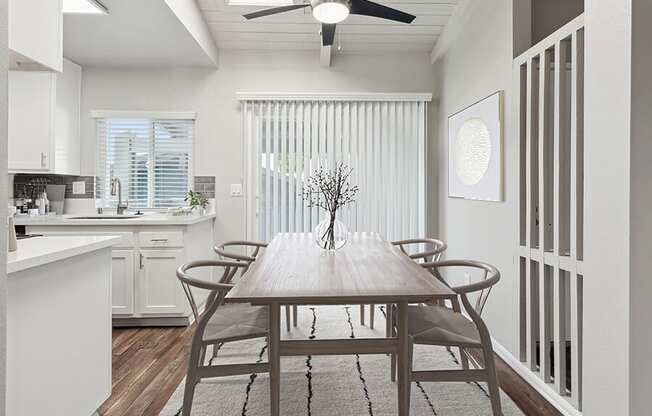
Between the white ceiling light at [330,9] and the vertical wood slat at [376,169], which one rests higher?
the white ceiling light at [330,9]

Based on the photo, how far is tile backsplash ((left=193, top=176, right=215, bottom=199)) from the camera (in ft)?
15.0

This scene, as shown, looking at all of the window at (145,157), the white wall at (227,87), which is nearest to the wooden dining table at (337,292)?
the white wall at (227,87)

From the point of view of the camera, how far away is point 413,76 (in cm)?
466

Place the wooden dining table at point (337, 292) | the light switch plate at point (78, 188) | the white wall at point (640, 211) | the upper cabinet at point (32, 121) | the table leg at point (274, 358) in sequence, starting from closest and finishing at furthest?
1. the white wall at point (640, 211)
2. the wooden dining table at point (337, 292)
3. the table leg at point (274, 358)
4. the upper cabinet at point (32, 121)
5. the light switch plate at point (78, 188)

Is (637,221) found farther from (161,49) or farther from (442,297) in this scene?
(161,49)

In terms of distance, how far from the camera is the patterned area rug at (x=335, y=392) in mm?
2229

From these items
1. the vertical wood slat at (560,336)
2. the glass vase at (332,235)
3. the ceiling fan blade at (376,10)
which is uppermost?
the ceiling fan blade at (376,10)

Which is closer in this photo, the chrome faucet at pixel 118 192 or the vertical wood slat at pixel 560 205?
the vertical wood slat at pixel 560 205

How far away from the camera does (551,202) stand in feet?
8.22

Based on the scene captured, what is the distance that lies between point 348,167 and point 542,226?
2386 mm

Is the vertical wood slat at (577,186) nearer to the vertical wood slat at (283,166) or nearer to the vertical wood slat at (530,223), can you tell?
the vertical wood slat at (530,223)

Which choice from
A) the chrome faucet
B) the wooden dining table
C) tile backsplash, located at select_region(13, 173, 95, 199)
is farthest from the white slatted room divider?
tile backsplash, located at select_region(13, 173, 95, 199)

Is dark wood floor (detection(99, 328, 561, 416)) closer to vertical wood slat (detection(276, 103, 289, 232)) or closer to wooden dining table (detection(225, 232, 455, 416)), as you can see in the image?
wooden dining table (detection(225, 232, 455, 416))

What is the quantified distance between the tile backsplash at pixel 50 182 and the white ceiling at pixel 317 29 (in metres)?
1.93
